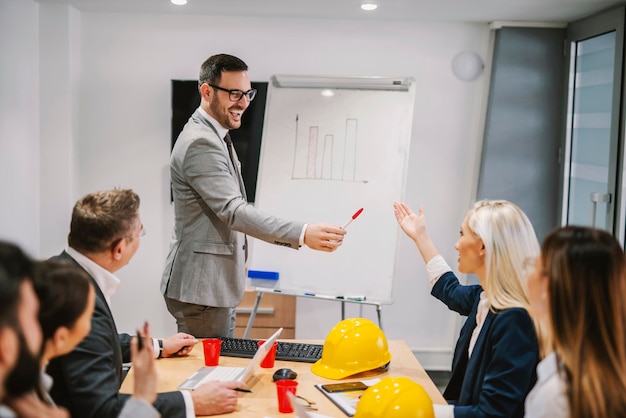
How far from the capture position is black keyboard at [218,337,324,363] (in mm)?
2393

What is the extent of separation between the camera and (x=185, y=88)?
14.4ft

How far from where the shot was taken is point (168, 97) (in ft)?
14.6

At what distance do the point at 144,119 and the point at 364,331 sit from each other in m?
2.74

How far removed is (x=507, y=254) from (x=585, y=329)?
0.62 meters

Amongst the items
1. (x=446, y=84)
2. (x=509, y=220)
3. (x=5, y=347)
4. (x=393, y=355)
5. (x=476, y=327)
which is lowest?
(x=393, y=355)

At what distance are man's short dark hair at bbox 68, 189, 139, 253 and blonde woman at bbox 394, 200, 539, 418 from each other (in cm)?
100

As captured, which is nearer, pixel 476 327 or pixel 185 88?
pixel 476 327

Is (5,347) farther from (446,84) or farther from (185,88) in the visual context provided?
(446,84)

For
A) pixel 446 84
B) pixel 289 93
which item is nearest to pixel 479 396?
pixel 289 93

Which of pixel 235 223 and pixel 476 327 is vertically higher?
pixel 235 223

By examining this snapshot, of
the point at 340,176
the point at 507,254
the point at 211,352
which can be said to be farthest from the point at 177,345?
the point at 340,176

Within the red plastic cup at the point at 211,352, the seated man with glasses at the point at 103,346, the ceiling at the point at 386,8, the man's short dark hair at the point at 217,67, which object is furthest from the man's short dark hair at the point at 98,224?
the ceiling at the point at 386,8

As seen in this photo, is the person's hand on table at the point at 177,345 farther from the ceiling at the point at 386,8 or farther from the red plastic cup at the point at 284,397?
the ceiling at the point at 386,8

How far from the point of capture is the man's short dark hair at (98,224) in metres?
1.85
